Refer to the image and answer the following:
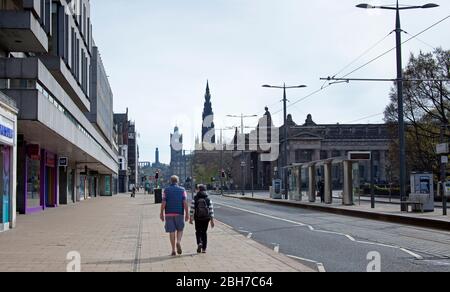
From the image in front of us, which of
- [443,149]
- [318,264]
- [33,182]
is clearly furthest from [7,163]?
[443,149]

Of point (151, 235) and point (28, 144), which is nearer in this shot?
point (151, 235)

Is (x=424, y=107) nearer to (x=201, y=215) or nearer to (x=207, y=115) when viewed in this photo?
(x=201, y=215)

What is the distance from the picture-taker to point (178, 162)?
178875 mm

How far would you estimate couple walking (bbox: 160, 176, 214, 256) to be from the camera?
1464 cm

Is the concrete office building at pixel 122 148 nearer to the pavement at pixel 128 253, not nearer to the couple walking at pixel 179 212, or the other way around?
the pavement at pixel 128 253

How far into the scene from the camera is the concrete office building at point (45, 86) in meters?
27.0

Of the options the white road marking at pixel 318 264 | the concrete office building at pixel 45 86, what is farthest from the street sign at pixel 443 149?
the concrete office building at pixel 45 86

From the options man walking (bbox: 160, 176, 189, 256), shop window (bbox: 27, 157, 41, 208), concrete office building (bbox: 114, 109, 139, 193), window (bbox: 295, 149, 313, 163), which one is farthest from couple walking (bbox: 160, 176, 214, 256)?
concrete office building (bbox: 114, 109, 139, 193)

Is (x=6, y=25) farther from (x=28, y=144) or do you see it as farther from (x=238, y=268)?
(x=238, y=268)

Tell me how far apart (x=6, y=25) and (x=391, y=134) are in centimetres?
3587

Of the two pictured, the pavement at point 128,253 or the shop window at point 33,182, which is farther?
the shop window at point 33,182

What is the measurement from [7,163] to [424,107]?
3716cm

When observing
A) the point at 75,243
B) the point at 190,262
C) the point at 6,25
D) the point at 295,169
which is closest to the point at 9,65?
the point at 6,25

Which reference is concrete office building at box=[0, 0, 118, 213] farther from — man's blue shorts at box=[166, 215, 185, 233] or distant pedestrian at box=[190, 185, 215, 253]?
man's blue shorts at box=[166, 215, 185, 233]
